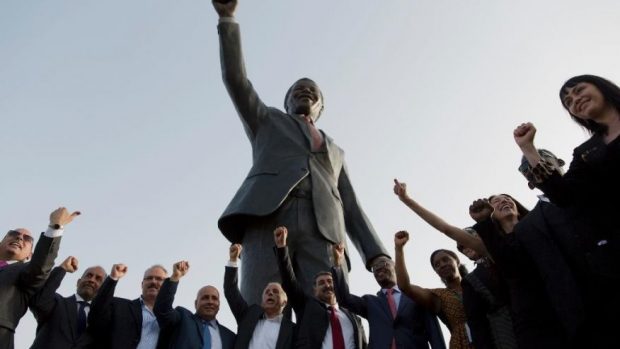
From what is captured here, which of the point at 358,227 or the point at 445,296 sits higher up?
the point at 358,227

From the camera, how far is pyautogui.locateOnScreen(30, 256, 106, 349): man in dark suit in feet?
15.4

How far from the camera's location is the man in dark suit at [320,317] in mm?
4656

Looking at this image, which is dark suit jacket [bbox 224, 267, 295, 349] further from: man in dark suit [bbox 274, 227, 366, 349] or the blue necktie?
the blue necktie

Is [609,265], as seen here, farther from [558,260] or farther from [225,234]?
[225,234]

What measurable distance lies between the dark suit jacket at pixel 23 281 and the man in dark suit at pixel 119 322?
1.55ft

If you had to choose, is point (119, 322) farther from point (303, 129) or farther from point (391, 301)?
point (303, 129)

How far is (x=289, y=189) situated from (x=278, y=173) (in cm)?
36

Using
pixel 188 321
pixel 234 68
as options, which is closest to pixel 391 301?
pixel 188 321

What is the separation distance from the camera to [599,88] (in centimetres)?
350

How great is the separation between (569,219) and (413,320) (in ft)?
5.98

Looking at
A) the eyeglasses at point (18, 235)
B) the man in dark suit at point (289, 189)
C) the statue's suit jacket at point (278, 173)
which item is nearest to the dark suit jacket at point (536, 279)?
the man in dark suit at point (289, 189)

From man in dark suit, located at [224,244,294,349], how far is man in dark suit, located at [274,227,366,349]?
130 millimetres

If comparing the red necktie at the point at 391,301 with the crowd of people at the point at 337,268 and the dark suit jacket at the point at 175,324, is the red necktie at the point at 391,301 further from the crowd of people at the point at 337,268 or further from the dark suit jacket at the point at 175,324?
the dark suit jacket at the point at 175,324

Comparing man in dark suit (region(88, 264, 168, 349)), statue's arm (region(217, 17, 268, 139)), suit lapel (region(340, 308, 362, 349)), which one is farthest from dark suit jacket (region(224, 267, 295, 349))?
statue's arm (region(217, 17, 268, 139))
